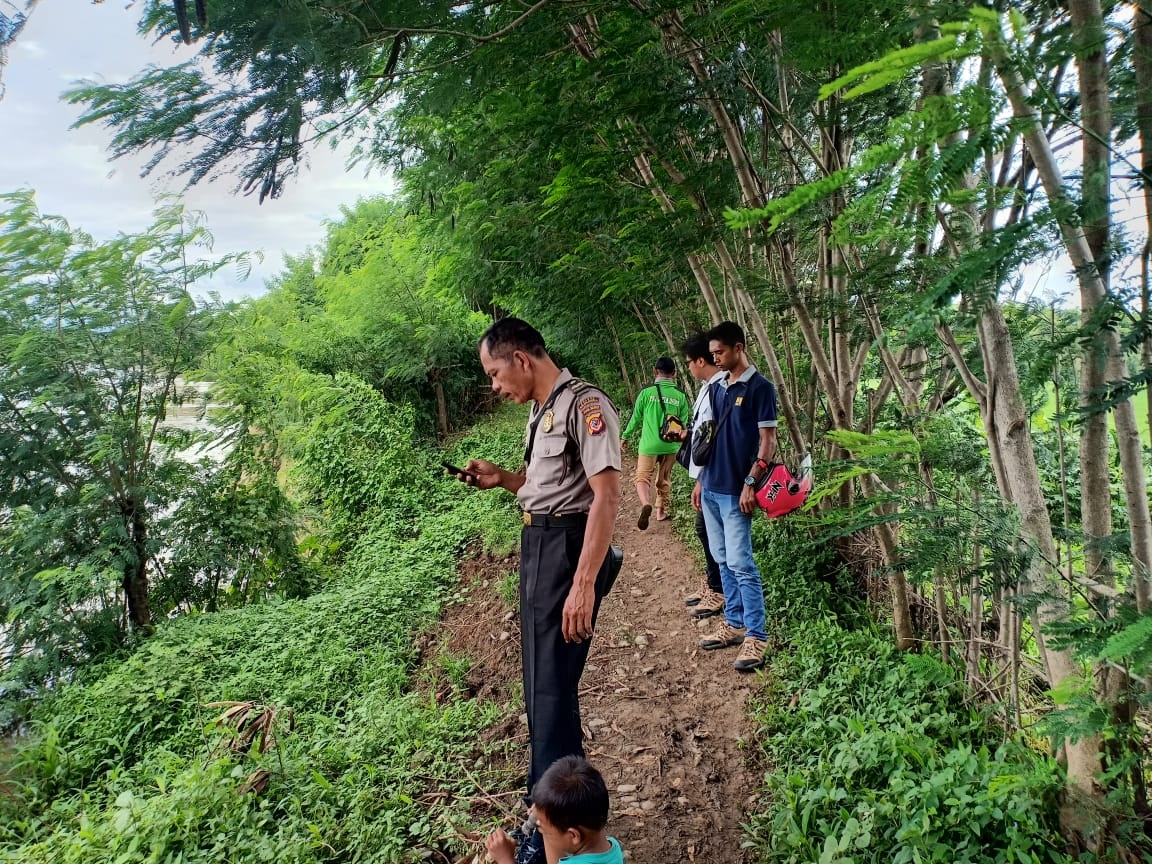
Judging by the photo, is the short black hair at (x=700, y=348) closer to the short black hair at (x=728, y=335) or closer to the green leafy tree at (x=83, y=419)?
the short black hair at (x=728, y=335)

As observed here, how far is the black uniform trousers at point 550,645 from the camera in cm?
227

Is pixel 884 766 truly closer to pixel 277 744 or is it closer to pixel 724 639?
pixel 724 639

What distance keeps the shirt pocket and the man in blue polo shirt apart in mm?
1488

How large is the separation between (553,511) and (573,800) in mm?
933

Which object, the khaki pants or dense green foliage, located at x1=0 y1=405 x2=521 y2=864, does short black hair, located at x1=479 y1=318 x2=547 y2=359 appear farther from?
the khaki pants

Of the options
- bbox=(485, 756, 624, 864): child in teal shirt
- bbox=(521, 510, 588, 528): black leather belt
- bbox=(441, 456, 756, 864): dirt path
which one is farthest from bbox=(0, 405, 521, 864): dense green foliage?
bbox=(521, 510, 588, 528): black leather belt

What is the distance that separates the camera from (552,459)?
231 centimetres

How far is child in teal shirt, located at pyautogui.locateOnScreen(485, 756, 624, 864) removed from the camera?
1783 millimetres

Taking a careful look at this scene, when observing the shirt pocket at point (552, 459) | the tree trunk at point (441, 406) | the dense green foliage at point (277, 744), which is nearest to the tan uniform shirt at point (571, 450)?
the shirt pocket at point (552, 459)

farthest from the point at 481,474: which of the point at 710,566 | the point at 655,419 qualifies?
the point at 655,419

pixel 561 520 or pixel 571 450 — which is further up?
pixel 571 450

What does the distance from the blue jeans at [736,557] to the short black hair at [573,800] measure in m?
1.93

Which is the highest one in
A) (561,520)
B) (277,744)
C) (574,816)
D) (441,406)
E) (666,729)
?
(441,406)

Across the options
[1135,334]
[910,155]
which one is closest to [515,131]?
[910,155]
